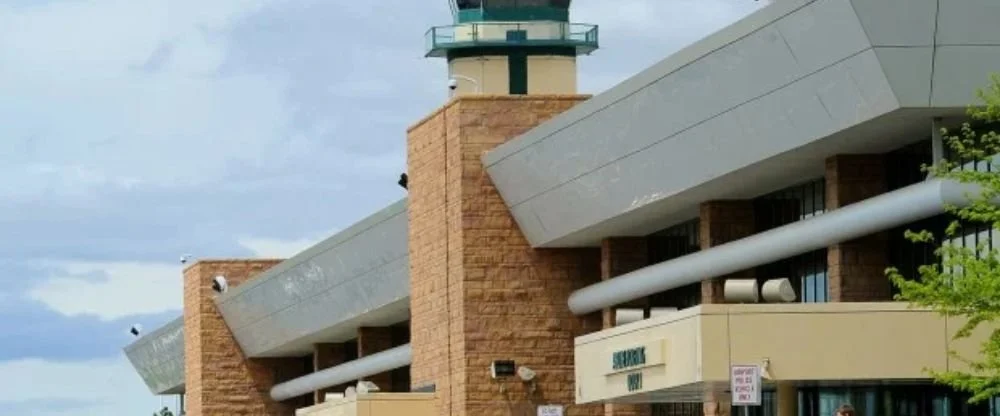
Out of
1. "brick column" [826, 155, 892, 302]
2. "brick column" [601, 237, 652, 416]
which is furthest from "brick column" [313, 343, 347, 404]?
"brick column" [826, 155, 892, 302]

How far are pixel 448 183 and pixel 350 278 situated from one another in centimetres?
1336

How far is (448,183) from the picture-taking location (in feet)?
177

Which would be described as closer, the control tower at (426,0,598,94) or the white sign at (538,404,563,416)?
the white sign at (538,404,563,416)

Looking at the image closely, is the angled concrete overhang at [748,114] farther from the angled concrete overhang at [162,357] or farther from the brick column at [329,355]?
the angled concrete overhang at [162,357]

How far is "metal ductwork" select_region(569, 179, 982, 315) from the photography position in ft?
124

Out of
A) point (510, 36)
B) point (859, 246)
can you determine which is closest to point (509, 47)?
point (510, 36)

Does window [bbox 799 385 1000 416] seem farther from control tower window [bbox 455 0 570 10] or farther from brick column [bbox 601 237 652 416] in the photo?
control tower window [bbox 455 0 570 10]

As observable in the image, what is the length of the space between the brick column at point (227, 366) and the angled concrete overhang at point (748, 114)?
2943 centimetres

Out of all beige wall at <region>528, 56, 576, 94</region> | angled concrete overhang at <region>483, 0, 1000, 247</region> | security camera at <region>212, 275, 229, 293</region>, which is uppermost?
beige wall at <region>528, 56, 576, 94</region>

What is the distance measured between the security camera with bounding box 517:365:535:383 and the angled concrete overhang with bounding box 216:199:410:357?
7.32 metres

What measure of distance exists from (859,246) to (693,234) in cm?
886

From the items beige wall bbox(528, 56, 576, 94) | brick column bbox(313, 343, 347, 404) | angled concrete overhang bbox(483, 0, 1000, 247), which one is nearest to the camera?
angled concrete overhang bbox(483, 0, 1000, 247)

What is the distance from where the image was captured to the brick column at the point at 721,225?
46.9 meters

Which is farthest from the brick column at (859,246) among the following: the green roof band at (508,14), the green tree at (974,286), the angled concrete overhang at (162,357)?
the green roof band at (508,14)
